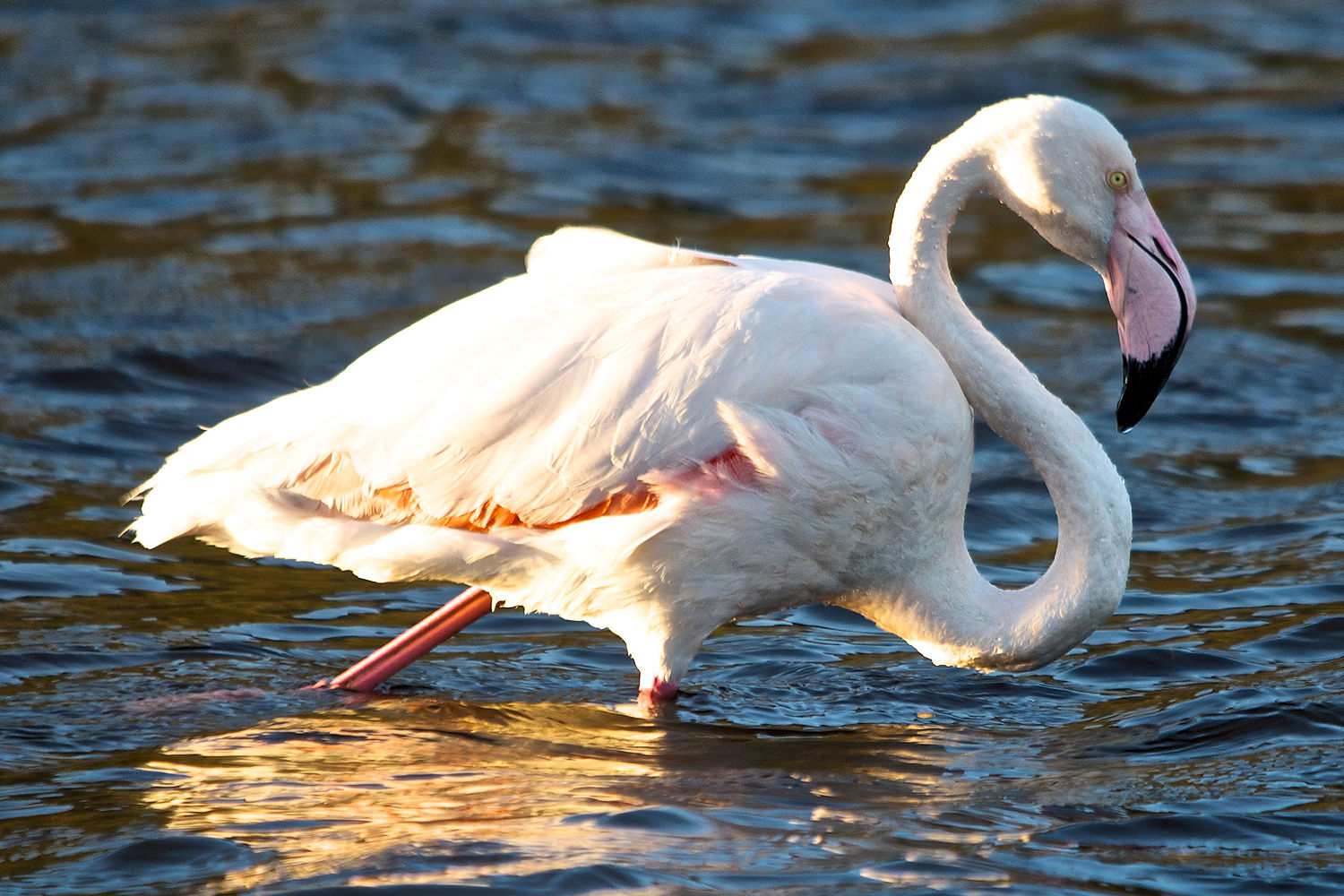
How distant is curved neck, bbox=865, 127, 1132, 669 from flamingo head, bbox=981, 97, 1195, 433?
13 cm

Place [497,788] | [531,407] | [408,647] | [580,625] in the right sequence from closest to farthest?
1. [497,788]
2. [531,407]
3. [408,647]
4. [580,625]

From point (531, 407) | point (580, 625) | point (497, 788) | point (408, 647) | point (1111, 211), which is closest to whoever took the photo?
point (497, 788)

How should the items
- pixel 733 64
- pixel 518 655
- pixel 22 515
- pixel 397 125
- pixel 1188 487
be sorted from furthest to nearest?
pixel 733 64, pixel 397 125, pixel 1188 487, pixel 22 515, pixel 518 655

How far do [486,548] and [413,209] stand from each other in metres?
7.76

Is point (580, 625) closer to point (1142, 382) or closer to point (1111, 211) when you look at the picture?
point (1142, 382)

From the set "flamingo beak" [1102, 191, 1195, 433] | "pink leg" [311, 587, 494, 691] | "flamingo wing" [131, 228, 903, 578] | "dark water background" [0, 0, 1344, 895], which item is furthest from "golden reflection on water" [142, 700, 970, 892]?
"flamingo beak" [1102, 191, 1195, 433]

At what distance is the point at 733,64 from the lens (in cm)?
1686

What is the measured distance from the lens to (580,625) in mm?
7914

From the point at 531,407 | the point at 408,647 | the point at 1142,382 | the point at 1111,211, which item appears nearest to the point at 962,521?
the point at 1142,382

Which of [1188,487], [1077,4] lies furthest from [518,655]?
[1077,4]

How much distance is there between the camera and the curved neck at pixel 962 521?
20.4ft

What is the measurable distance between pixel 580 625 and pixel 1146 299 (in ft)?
8.92

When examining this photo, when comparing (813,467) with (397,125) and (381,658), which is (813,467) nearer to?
(381,658)

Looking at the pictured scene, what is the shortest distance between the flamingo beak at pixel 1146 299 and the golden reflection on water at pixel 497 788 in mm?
1305
